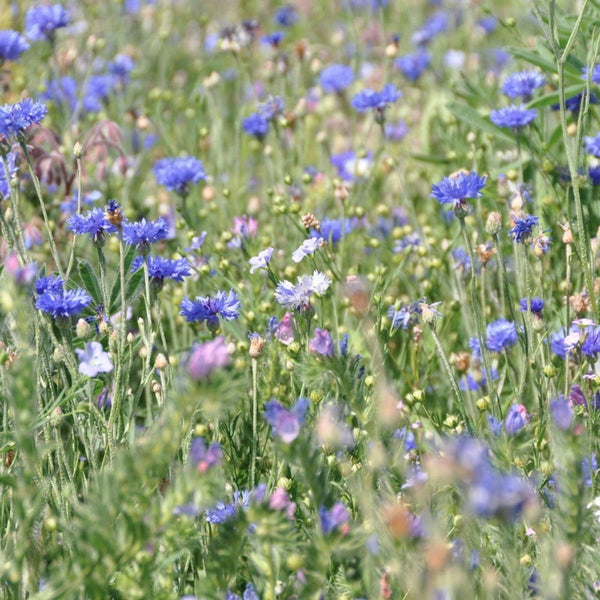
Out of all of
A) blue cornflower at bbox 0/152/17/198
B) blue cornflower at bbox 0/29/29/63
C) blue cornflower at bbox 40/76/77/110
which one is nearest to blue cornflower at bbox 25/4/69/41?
blue cornflower at bbox 0/29/29/63

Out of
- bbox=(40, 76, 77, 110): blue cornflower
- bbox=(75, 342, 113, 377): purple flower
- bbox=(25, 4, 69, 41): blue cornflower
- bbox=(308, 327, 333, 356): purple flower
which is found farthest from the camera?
bbox=(40, 76, 77, 110): blue cornflower

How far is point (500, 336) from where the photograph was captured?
1992mm

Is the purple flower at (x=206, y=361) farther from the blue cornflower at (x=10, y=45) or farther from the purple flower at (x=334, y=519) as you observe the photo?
the blue cornflower at (x=10, y=45)

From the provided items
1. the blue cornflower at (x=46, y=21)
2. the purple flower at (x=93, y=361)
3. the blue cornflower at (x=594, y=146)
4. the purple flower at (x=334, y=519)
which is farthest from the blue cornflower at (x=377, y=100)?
the purple flower at (x=334, y=519)

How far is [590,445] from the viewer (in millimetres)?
1681

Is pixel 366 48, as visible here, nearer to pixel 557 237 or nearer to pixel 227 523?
pixel 557 237

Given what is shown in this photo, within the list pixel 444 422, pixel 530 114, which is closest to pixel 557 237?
pixel 530 114

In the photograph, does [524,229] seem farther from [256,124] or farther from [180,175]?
[256,124]

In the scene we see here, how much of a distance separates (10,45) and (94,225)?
3.33 feet

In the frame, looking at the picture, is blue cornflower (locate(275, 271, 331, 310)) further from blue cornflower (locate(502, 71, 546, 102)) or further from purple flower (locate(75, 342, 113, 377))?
blue cornflower (locate(502, 71, 546, 102))

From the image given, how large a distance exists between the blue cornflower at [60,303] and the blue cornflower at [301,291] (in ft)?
1.11

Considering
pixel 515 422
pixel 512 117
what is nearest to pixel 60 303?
pixel 515 422

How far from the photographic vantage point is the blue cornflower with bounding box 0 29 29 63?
8.34ft

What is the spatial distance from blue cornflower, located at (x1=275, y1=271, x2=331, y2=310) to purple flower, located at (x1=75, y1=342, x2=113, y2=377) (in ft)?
1.09
